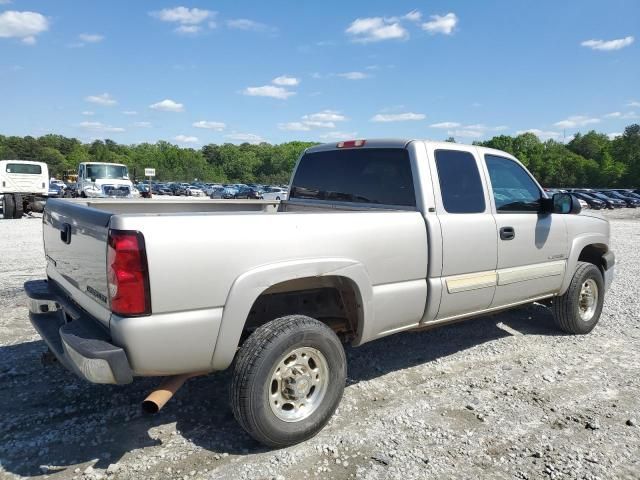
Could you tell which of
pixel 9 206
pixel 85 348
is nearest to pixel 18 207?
pixel 9 206

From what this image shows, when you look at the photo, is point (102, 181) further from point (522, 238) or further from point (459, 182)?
point (522, 238)

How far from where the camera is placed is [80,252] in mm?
2953

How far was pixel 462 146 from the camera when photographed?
423 cm

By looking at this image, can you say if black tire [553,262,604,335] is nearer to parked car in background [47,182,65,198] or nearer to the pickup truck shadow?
the pickup truck shadow

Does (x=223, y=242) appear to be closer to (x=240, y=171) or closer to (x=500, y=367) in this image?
(x=500, y=367)

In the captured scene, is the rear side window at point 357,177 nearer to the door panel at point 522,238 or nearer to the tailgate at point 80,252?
the door panel at point 522,238

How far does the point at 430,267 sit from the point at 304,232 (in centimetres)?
117

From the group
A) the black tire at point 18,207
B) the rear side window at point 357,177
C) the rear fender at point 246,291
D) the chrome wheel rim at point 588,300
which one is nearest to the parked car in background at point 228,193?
the black tire at point 18,207

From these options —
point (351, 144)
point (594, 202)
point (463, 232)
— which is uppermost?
point (351, 144)

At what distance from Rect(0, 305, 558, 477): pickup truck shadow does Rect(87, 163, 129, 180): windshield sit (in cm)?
2041

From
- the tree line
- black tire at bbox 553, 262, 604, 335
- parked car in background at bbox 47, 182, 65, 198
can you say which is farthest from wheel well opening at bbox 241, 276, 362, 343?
the tree line

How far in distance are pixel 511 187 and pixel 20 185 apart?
68.1 feet

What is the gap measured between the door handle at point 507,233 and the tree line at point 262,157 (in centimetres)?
7159

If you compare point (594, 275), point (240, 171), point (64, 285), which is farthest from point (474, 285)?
point (240, 171)
